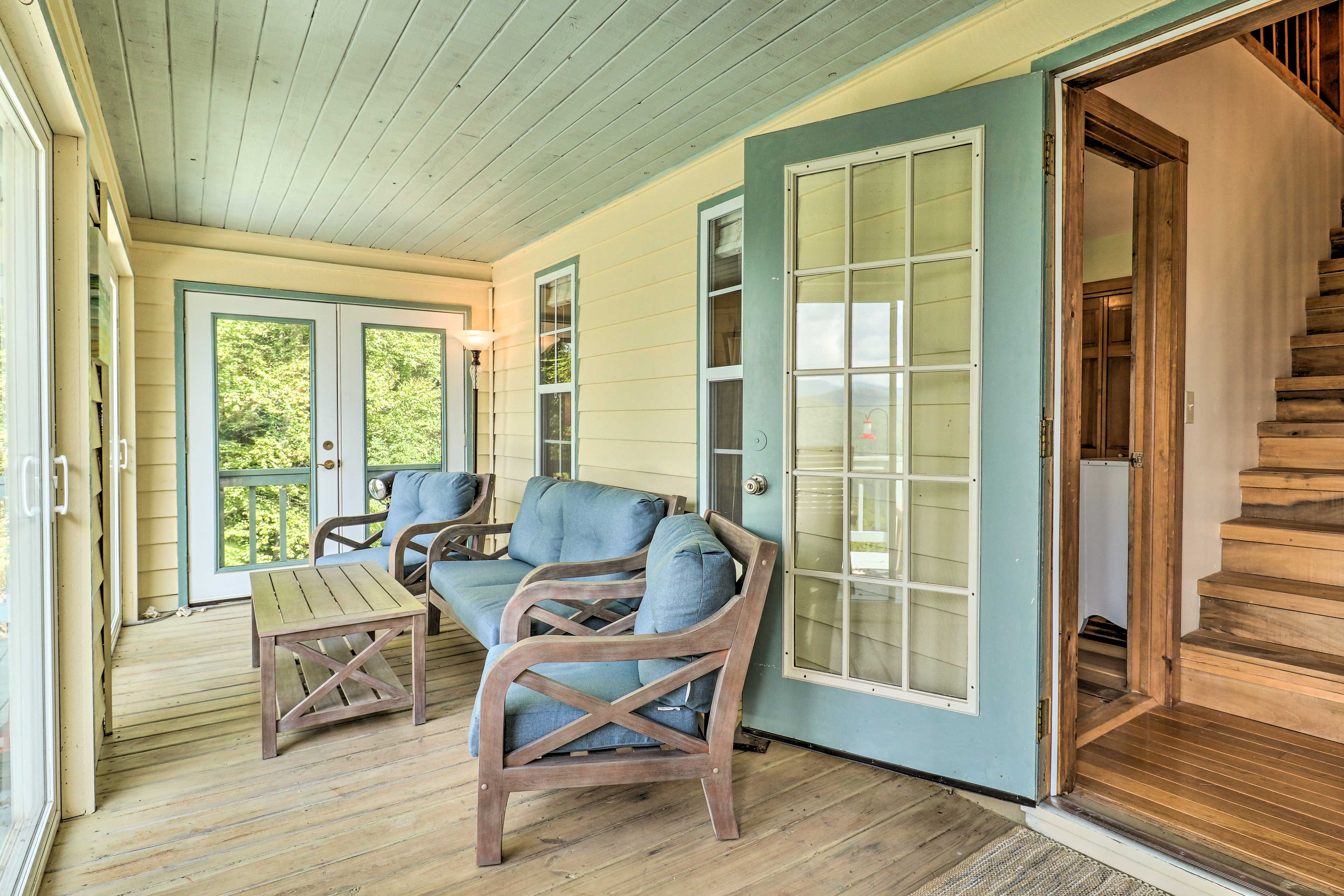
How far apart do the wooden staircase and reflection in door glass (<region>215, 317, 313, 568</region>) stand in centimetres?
508

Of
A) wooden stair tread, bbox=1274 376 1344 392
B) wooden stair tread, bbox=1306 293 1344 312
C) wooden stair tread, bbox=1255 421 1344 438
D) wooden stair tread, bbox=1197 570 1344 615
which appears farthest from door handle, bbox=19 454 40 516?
wooden stair tread, bbox=1306 293 1344 312

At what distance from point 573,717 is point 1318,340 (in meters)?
4.01

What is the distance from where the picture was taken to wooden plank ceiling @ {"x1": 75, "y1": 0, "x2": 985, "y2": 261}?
223 cm

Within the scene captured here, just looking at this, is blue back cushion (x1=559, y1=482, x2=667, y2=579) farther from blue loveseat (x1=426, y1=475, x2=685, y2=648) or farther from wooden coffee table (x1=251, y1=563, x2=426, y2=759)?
wooden coffee table (x1=251, y1=563, x2=426, y2=759)

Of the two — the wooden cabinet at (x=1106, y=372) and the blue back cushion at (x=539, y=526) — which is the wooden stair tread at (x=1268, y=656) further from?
the blue back cushion at (x=539, y=526)

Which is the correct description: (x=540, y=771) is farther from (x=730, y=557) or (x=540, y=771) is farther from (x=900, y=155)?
(x=900, y=155)

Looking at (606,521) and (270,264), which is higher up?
(270,264)

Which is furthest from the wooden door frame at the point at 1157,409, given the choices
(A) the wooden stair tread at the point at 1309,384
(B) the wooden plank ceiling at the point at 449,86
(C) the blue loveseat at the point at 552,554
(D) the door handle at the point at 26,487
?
(D) the door handle at the point at 26,487

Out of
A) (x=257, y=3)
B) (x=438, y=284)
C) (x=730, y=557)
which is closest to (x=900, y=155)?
(x=730, y=557)

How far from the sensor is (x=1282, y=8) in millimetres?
1689

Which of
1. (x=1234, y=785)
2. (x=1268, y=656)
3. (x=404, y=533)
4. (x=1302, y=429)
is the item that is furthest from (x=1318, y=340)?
(x=404, y=533)

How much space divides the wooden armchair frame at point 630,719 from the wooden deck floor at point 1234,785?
113 centimetres

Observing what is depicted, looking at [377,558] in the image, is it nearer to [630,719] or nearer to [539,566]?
[539,566]

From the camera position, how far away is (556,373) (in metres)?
4.74
